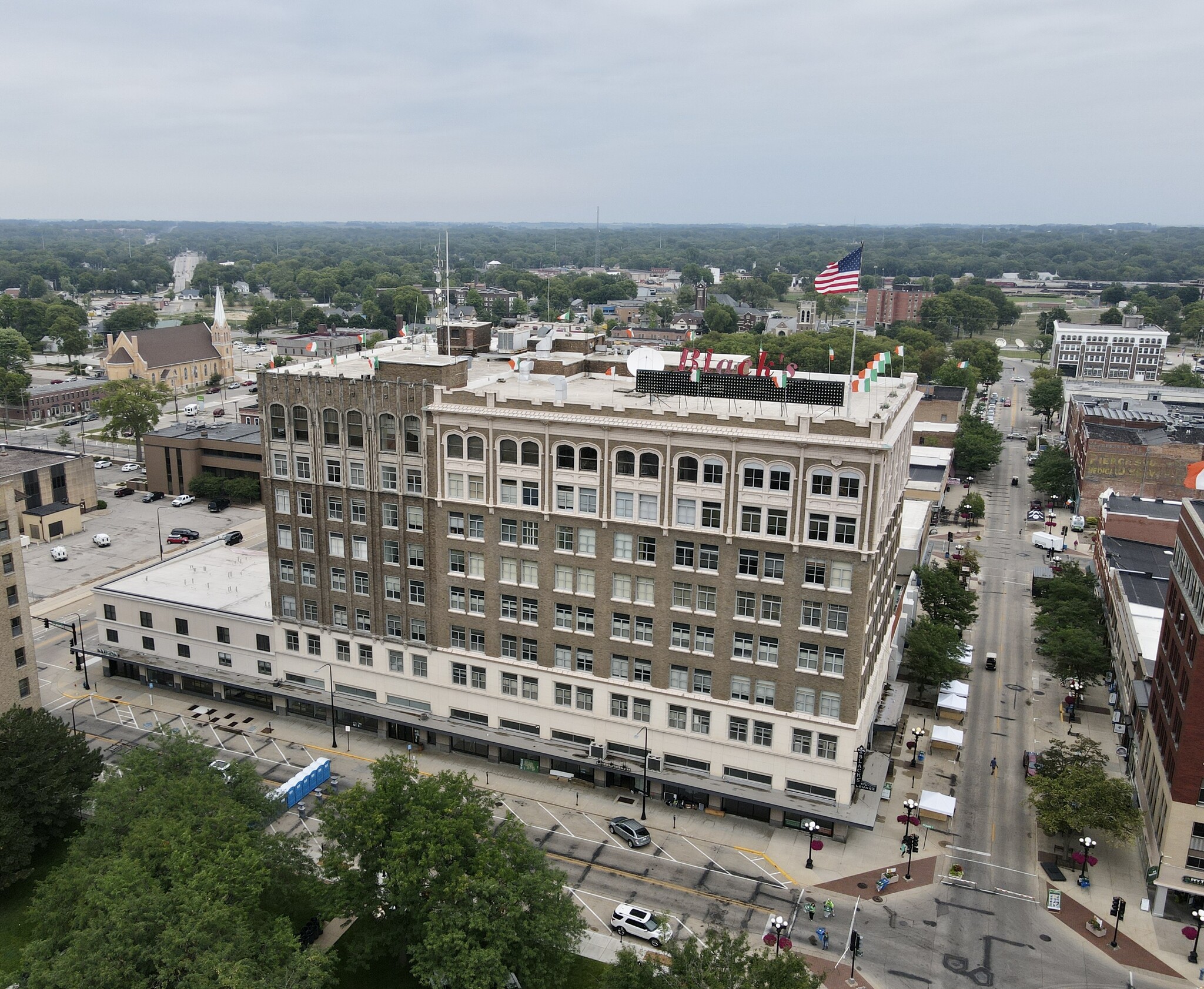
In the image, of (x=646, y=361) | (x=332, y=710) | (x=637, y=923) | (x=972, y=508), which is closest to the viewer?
(x=637, y=923)

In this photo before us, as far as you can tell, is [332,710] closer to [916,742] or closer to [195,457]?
[916,742]

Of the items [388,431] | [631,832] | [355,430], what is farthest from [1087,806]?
[355,430]

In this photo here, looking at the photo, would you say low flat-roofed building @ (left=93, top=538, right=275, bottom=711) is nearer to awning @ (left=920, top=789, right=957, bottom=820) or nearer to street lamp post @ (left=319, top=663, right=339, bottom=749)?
street lamp post @ (left=319, top=663, right=339, bottom=749)

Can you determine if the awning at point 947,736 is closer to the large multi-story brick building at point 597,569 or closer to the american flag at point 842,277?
the large multi-story brick building at point 597,569

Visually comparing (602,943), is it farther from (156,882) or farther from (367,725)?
(367,725)

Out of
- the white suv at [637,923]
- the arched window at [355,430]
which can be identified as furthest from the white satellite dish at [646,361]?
the white suv at [637,923]

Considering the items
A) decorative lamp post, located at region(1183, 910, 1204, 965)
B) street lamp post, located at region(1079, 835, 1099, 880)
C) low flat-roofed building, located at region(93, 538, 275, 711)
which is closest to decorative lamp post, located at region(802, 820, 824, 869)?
street lamp post, located at region(1079, 835, 1099, 880)

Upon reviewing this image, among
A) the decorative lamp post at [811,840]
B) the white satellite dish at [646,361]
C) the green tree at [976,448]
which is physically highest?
the white satellite dish at [646,361]
